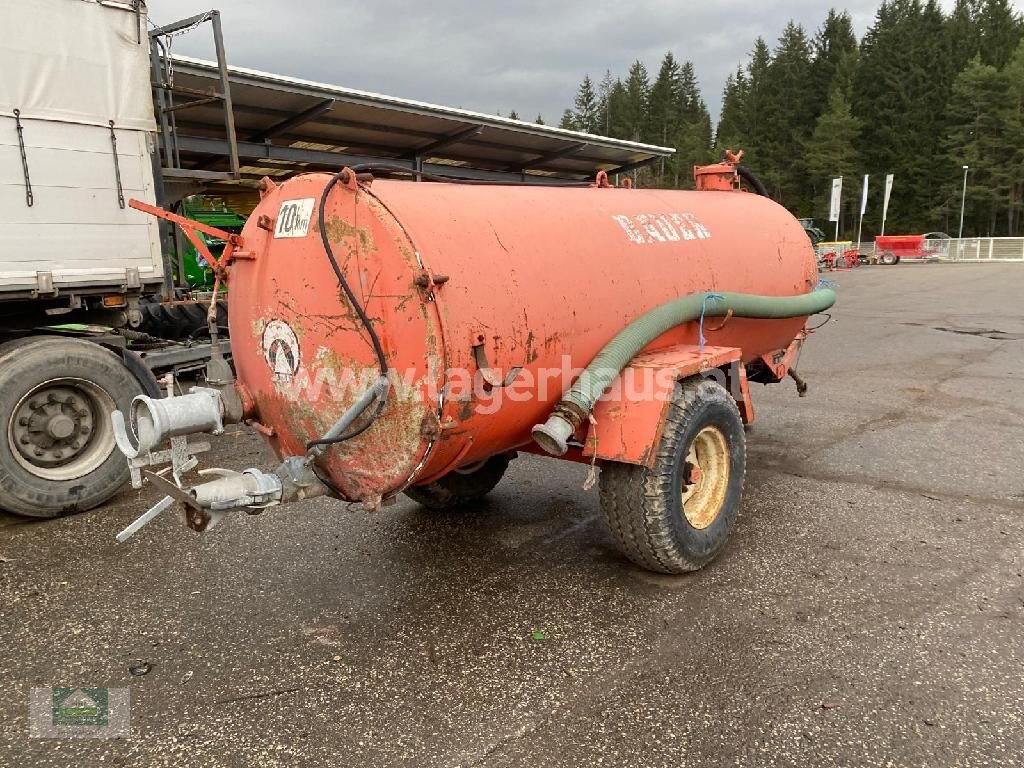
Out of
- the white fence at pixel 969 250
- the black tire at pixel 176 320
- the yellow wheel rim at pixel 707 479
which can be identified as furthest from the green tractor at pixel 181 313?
the white fence at pixel 969 250

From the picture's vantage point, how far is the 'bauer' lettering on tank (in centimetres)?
407

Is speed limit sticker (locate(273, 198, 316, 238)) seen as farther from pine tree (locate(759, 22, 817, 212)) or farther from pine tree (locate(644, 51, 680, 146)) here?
pine tree (locate(644, 51, 680, 146))

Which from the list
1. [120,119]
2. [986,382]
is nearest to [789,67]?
[986,382]

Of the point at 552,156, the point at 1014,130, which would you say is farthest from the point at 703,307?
the point at 1014,130

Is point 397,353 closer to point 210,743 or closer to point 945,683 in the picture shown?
point 210,743

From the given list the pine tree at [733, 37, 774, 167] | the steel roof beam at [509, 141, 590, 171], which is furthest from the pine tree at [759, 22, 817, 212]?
the steel roof beam at [509, 141, 590, 171]

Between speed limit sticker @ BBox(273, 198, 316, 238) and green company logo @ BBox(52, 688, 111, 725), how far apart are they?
79.7 inches

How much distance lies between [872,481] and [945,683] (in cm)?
260

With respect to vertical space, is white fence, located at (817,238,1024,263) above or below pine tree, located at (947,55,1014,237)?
below

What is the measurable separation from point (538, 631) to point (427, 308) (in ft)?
5.07

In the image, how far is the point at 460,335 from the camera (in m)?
3.03

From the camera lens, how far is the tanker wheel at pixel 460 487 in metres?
4.71

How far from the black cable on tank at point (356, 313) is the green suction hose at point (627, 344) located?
728 mm

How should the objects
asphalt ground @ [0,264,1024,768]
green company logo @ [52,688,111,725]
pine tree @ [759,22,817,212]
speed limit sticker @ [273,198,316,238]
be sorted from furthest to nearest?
pine tree @ [759,22,817,212] < speed limit sticker @ [273,198,316,238] < green company logo @ [52,688,111,725] < asphalt ground @ [0,264,1024,768]
